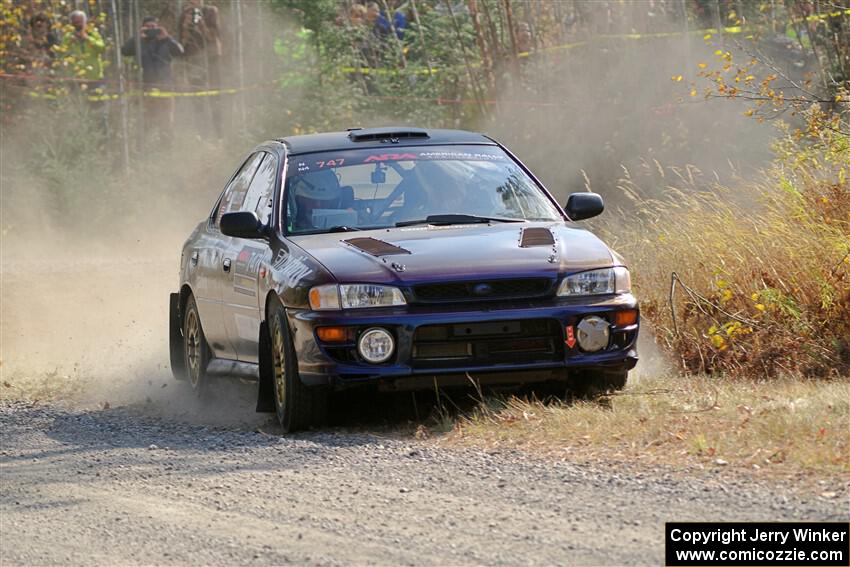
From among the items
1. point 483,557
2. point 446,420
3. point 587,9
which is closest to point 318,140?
point 446,420

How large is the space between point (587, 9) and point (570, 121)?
2.21 meters

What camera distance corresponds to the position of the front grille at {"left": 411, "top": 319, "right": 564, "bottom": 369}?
8070 mm

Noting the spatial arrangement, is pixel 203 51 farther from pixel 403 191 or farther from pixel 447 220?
pixel 447 220

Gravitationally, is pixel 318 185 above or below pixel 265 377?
above

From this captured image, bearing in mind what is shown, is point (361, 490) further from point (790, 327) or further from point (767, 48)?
point (767, 48)

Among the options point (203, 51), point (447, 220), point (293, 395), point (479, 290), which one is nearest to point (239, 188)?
point (447, 220)

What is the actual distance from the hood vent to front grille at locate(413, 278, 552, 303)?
333 millimetres

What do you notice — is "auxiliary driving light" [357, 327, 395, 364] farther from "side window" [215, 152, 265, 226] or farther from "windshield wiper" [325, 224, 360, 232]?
"side window" [215, 152, 265, 226]

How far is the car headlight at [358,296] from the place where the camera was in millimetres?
8031

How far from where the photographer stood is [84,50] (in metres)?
30.3

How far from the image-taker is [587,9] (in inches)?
1022

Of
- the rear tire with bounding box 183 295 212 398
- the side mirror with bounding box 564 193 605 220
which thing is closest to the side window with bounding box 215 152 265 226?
the rear tire with bounding box 183 295 212 398

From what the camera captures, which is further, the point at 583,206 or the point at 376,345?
the point at 583,206

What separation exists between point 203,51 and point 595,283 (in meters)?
23.1
